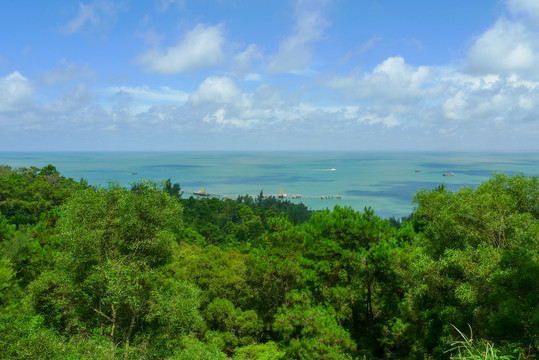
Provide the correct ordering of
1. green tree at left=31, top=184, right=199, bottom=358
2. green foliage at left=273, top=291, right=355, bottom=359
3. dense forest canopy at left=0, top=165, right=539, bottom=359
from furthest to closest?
green foliage at left=273, top=291, right=355, bottom=359, green tree at left=31, top=184, right=199, bottom=358, dense forest canopy at left=0, top=165, right=539, bottom=359

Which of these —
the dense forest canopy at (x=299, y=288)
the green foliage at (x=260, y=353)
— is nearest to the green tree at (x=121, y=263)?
the dense forest canopy at (x=299, y=288)

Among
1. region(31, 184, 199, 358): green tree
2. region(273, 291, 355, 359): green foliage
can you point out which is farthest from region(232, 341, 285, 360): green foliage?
region(31, 184, 199, 358): green tree

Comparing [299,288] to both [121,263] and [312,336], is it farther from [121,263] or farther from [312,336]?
[121,263]

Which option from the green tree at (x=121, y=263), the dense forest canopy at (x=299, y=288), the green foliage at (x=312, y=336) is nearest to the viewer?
the dense forest canopy at (x=299, y=288)

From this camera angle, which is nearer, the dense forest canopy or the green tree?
the dense forest canopy

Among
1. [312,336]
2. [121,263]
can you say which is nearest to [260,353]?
[312,336]

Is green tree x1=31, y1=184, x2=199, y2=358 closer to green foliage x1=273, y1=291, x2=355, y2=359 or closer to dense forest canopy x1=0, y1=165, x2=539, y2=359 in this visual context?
dense forest canopy x1=0, y1=165, x2=539, y2=359

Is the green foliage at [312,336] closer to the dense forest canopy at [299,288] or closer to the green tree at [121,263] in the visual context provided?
the dense forest canopy at [299,288]

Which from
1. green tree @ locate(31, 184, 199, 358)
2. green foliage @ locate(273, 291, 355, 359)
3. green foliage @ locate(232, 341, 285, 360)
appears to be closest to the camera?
green tree @ locate(31, 184, 199, 358)
